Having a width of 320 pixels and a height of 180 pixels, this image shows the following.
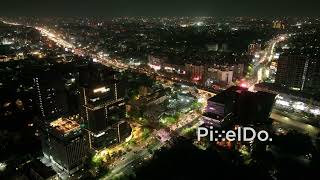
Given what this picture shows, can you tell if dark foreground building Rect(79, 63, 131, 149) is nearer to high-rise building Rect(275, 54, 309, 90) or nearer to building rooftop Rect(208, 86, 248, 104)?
building rooftop Rect(208, 86, 248, 104)

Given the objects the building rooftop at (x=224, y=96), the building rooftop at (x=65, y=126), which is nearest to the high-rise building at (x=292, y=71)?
the building rooftop at (x=224, y=96)

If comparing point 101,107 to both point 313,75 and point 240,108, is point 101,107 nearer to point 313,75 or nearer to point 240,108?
point 240,108

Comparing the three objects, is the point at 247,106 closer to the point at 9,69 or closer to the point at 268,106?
the point at 268,106

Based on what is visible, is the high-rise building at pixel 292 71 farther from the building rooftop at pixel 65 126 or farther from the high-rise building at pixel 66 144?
the building rooftop at pixel 65 126

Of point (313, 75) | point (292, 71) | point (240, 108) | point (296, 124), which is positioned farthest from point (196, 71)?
point (296, 124)

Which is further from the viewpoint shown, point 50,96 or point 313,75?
point 313,75

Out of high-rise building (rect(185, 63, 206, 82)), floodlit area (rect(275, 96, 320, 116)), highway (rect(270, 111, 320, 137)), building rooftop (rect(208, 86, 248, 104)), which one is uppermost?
building rooftop (rect(208, 86, 248, 104))

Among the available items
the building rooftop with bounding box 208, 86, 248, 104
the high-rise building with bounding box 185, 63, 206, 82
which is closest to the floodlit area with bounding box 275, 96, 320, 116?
the building rooftop with bounding box 208, 86, 248, 104

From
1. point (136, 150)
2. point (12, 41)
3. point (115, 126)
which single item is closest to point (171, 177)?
point (136, 150)
